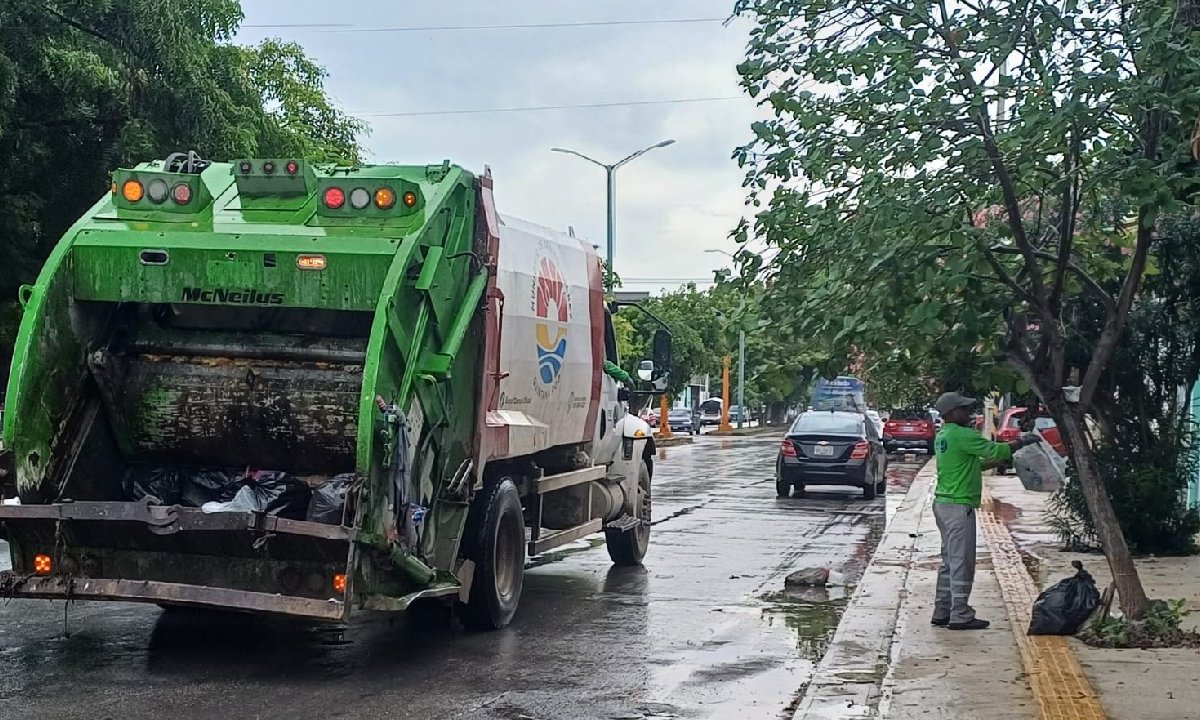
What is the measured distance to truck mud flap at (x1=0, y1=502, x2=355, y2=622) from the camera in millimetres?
7410

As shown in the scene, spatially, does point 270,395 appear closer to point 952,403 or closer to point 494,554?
point 494,554

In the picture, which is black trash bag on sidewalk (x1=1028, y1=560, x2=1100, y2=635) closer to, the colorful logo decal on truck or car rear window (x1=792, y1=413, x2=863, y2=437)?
the colorful logo decal on truck

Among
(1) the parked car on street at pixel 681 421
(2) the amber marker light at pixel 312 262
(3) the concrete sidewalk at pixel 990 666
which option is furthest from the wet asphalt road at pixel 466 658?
(1) the parked car on street at pixel 681 421

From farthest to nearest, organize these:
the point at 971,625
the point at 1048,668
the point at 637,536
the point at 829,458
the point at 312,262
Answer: the point at 829,458 → the point at 637,536 → the point at 971,625 → the point at 312,262 → the point at 1048,668

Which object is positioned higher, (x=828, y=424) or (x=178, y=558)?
(x=828, y=424)

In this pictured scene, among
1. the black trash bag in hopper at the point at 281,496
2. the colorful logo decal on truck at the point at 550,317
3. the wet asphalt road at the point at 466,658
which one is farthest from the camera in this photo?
the colorful logo decal on truck at the point at 550,317

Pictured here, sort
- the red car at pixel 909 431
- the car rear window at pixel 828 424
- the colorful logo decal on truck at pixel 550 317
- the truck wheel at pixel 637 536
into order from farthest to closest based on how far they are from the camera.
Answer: the red car at pixel 909 431, the car rear window at pixel 828 424, the truck wheel at pixel 637 536, the colorful logo decal on truck at pixel 550 317

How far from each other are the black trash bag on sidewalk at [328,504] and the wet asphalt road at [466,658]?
925 millimetres

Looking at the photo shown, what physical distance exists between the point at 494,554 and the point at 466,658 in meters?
0.81

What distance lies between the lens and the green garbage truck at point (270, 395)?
7.59m

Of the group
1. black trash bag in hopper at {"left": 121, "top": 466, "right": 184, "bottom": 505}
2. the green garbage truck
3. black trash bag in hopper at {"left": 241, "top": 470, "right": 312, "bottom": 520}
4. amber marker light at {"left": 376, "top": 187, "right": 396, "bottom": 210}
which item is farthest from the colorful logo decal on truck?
black trash bag in hopper at {"left": 121, "top": 466, "right": 184, "bottom": 505}

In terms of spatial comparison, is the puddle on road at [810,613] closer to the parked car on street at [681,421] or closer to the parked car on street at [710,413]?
the parked car on street at [681,421]

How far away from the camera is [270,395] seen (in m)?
8.45

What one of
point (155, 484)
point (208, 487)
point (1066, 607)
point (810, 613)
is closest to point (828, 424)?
point (810, 613)
